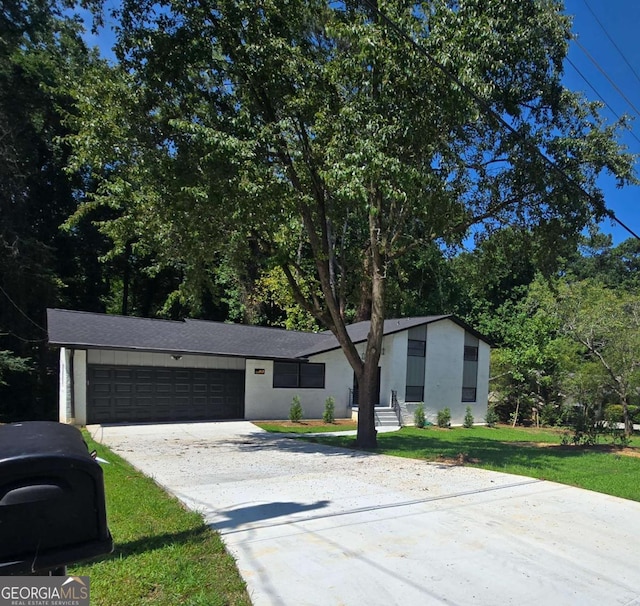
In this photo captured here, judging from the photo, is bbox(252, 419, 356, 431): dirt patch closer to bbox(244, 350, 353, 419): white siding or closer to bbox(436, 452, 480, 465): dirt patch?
bbox(244, 350, 353, 419): white siding

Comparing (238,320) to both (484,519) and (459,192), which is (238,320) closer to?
(459,192)

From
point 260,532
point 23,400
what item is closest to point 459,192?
point 260,532

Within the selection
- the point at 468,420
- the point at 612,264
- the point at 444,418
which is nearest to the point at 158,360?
the point at 444,418

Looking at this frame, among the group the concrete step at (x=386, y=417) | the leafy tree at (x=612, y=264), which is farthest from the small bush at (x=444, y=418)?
the leafy tree at (x=612, y=264)

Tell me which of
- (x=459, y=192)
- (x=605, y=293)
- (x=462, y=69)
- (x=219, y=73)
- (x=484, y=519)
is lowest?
(x=484, y=519)

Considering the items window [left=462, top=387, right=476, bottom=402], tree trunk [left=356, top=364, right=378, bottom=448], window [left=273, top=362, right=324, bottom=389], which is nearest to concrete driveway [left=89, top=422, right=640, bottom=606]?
tree trunk [left=356, top=364, right=378, bottom=448]

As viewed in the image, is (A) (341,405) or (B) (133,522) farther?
(A) (341,405)

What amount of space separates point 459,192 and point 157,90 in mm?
7014

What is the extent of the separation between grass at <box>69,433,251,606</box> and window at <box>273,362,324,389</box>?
13398 millimetres

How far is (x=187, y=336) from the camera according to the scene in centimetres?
1872

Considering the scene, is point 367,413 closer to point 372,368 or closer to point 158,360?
point 372,368

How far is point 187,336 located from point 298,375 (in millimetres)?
4459

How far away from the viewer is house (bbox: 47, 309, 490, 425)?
52.7ft

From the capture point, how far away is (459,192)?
12.1 meters
